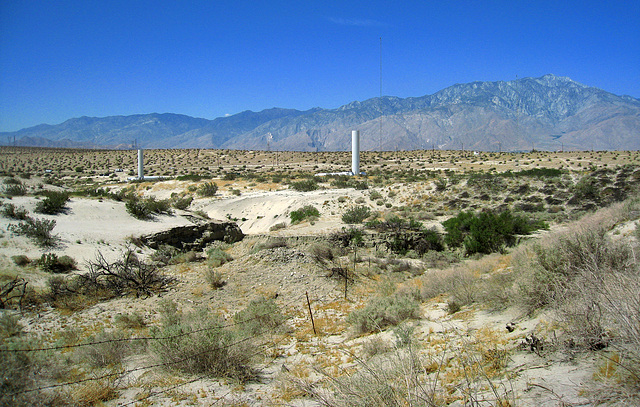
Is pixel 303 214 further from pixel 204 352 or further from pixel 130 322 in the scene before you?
pixel 204 352

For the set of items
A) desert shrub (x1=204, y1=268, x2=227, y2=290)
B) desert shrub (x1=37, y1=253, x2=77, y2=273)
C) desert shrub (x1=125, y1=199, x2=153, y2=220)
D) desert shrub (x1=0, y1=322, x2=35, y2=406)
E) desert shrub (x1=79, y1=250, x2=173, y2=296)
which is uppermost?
desert shrub (x1=125, y1=199, x2=153, y2=220)

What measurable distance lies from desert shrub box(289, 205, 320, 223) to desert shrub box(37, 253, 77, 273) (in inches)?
578

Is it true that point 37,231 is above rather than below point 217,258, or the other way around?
above

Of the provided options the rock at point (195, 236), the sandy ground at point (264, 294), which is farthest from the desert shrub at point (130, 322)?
the rock at point (195, 236)

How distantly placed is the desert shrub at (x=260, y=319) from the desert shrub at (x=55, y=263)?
22.8 ft

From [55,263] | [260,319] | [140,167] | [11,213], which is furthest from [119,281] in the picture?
[140,167]

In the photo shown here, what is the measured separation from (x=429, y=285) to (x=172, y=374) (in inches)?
283

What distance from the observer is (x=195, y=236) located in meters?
18.4

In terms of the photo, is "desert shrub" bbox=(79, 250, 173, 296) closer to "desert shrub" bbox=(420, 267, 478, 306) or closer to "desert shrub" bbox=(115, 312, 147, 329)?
"desert shrub" bbox=(115, 312, 147, 329)

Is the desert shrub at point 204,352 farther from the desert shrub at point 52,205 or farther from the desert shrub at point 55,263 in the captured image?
the desert shrub at point 52,205

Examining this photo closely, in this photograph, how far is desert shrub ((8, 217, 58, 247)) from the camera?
43.7 ft

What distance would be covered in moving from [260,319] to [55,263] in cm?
771

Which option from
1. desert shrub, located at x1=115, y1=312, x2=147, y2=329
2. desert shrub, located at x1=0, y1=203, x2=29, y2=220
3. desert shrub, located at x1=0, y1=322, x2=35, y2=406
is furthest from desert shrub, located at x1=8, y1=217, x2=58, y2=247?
desert shrub, located at x1=0, y1=322, x2=35, y2=406

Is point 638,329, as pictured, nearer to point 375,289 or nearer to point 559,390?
point 559,390
